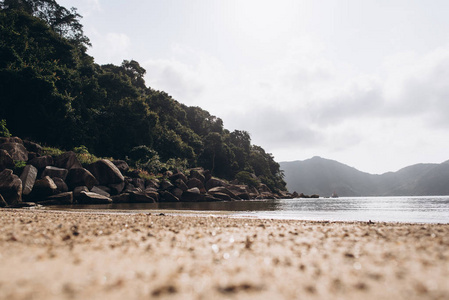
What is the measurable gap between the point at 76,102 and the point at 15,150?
642 inches

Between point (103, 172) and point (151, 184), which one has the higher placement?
point (103, 172)

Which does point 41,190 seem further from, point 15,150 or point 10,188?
point 15,150

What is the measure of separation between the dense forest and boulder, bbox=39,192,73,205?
45.6 feet

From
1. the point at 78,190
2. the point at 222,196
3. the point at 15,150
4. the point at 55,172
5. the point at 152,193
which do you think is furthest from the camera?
the point at 222,196

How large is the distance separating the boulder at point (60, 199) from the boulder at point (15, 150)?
15.0 ft

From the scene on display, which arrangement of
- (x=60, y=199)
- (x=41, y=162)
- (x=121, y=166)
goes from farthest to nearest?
1. (x=121, y=166)
2. (x=41, y=162)
3. (x=60, y=199)

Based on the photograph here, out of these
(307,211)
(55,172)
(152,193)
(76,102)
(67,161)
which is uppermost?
(76,102)

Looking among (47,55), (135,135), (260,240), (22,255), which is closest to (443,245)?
(260,240)

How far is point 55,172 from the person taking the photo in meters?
19.8

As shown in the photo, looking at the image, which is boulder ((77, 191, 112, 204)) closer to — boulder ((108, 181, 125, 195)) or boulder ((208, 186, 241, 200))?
boulder ((108, 181, 125, 195))

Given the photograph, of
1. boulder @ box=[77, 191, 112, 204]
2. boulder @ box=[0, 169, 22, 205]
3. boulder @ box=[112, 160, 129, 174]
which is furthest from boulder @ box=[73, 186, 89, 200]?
boulder @ box=[112, 160, 129, 174]

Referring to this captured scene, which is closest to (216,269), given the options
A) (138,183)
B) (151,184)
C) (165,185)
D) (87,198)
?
(87,198)

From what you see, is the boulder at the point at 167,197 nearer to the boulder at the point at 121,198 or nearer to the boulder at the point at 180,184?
the boulder at the point at 180,184

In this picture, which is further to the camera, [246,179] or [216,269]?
[246,179]
